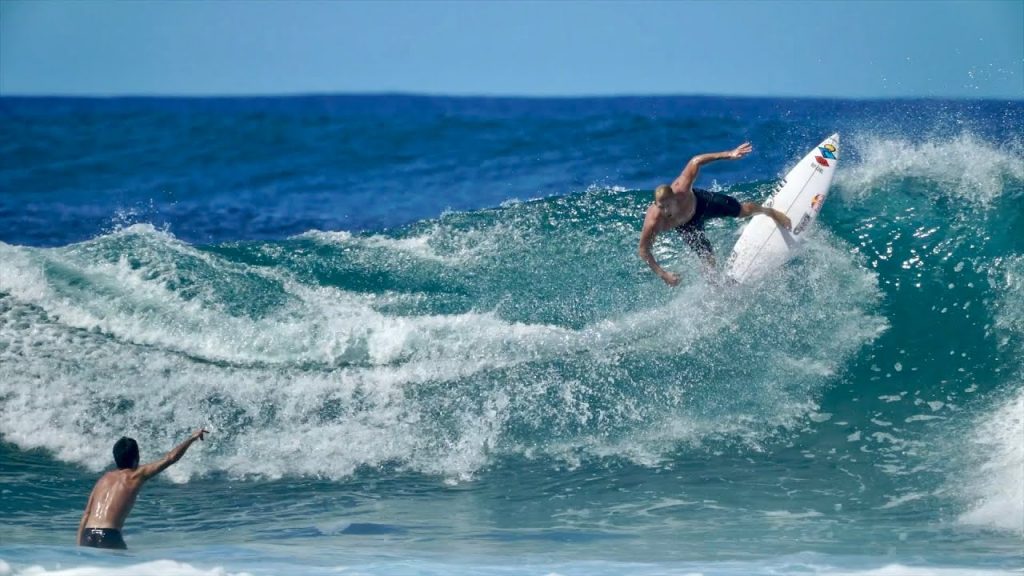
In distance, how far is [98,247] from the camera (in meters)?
9.16

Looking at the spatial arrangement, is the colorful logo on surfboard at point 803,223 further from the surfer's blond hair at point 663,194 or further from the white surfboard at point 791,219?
the surfer's blond hair at point 663,194

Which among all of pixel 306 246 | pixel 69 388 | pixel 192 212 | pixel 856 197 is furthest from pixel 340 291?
pixel 856 197

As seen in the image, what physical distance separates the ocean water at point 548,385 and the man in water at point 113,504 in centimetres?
11

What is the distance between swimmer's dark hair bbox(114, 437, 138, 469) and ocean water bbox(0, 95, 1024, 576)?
19.3 inches

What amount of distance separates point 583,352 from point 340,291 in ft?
7.68

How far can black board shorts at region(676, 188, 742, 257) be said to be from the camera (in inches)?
289

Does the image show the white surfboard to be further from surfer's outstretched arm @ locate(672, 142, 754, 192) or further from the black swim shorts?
the black swim shorts

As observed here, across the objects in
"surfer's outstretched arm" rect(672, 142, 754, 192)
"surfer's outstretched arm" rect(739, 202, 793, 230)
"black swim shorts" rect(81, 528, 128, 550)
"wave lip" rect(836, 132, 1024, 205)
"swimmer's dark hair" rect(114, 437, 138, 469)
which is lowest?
"black swim shorts" rect(81, 528, 128, 550)

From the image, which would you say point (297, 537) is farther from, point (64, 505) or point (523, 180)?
point (523, 180)

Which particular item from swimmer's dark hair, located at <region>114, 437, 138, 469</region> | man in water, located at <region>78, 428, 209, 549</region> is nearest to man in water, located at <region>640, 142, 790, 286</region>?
man in water, located at <region>78, 428, 209, 549</region>

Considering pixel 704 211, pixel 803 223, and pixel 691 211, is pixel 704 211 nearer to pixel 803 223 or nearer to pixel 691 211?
pixel 691 211

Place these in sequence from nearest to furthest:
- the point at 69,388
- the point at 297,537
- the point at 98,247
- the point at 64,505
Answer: the point at 297,537 < the point at 64,505 < the point at 69,388 < the point at 98,247

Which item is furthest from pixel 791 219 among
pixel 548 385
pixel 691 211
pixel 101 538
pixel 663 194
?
pixel 101 538

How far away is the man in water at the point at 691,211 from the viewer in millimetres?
6992
